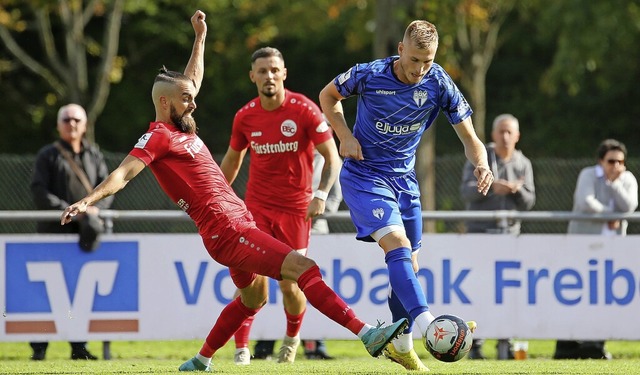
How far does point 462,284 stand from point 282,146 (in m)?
2.67

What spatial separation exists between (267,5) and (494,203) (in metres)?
21.1

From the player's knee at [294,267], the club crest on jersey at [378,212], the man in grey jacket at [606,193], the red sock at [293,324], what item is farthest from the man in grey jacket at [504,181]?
the player's knee at [294,267]

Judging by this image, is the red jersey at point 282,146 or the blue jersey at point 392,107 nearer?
the blue jersey at point 392,107

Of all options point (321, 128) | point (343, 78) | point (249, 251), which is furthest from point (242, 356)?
point (343, 78)

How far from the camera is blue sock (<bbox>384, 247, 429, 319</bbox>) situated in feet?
26.7

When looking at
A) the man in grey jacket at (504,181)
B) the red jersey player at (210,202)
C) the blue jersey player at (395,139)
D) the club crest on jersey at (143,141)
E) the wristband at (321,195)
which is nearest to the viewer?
the club crest on jersey at (143,141)

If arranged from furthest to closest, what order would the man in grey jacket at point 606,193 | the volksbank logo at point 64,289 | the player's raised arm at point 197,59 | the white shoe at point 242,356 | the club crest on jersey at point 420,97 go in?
the man in grey jacket at point 606,193 → the volksbank logo at point 64,289 → the white shoe at point 242,356 → the player's raised arm at point 197,59 → the club crest on jersey at point 420,97

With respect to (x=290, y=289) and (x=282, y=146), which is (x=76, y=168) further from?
(x=290, y=289)

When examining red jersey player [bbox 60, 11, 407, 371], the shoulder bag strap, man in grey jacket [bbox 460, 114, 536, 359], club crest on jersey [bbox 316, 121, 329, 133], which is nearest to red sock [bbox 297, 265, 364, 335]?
red jersey player [bbox 60, 11, 407, 371]

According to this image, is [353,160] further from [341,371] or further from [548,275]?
[548,275]

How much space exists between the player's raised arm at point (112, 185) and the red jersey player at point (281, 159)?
2.46 metres

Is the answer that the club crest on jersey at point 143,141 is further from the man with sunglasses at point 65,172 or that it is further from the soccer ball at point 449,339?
the man with sunglasses at point 65,172

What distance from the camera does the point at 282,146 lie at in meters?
10.5

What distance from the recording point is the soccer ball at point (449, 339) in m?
7.70
